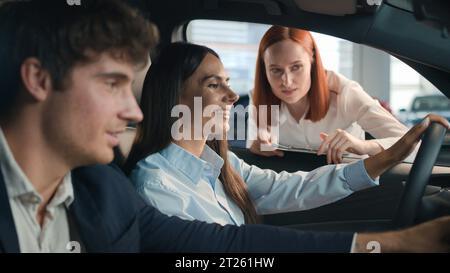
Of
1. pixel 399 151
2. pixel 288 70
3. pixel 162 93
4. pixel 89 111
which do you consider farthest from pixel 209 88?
pixel 399 151

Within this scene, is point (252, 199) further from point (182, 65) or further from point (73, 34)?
point (73, 34)

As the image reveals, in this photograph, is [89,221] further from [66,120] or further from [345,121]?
[345,121]

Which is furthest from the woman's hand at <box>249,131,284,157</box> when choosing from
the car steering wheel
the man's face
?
the man's face

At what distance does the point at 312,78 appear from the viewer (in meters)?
1.55

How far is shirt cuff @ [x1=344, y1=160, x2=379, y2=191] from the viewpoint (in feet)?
5.07

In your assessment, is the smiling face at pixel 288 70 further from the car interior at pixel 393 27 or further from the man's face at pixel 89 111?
the man's face at pixel 89 111

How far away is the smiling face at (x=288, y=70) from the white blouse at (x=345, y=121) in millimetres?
40

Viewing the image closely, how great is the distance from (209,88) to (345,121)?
382 mm

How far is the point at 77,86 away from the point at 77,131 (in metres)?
0.08

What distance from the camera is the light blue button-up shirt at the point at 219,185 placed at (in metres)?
1.37

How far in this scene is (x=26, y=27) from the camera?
110 centimetres

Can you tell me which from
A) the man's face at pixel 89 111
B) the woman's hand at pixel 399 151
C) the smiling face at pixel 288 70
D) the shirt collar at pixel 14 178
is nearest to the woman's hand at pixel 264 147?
the smiling face at pixel 288 70

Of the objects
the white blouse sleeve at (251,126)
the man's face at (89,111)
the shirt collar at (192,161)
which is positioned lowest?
the shirt collar at (192,161)
